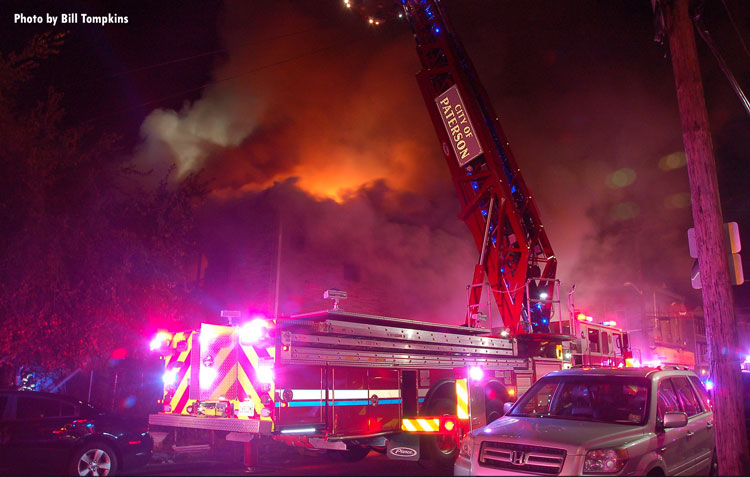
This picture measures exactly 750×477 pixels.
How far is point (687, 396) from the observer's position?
18.5 ft

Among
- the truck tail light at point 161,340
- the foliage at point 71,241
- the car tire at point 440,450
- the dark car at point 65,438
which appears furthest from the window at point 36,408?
the car tire at point 440,450

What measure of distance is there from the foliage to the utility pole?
863cm

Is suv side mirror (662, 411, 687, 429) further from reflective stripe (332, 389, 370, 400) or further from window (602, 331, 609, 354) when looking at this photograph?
window (602, 331, 609, 354)

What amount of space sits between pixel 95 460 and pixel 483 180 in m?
7.64

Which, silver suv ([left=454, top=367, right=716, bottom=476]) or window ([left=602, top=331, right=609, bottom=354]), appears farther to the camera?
window ([left=602, top=331, right=609, bottom=354])

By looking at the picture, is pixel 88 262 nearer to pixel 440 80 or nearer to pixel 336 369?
pixel 336 369

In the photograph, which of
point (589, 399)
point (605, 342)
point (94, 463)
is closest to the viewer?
point (589, 399)

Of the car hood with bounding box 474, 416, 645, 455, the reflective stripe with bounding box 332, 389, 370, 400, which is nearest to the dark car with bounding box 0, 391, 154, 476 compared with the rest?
the reflective stripe with bounding box 332, 389, 370, 400

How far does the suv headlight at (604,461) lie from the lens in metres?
4.12

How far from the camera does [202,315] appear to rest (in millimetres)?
15727

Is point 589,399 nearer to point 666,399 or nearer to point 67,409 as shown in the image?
point 666,399

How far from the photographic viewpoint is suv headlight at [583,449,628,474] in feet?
13.5

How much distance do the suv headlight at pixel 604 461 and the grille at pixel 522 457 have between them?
0.18m

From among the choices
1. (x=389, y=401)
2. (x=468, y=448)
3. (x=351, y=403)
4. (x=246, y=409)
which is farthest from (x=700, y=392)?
(x=246, y=409)
